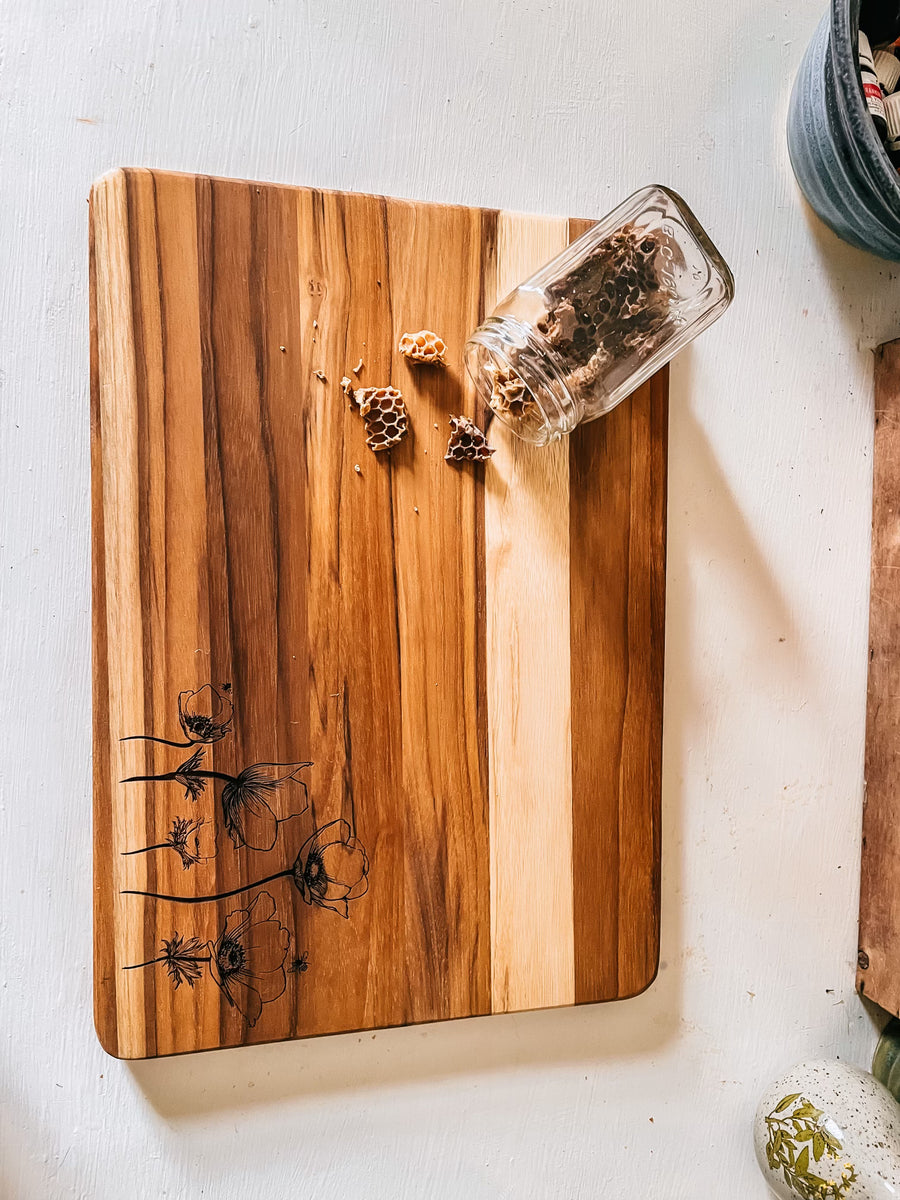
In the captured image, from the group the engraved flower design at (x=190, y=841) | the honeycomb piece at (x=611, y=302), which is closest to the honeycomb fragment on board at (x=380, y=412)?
the honeycomb piece at (x=611, y=302)

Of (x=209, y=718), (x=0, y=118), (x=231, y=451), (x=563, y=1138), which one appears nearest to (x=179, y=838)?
(x=209, y=718)

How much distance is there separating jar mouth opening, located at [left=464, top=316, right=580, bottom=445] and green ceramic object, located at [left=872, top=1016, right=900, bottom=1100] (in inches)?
26.6

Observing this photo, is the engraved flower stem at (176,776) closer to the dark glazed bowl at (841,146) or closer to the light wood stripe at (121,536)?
the light wood stripe at (121,536)

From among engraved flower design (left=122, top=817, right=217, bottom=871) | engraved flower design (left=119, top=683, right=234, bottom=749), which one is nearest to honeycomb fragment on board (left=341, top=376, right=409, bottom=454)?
engraved flower design (left=119, top=683, right=234, bottom=749)

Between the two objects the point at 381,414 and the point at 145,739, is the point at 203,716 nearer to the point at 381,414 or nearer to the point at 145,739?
the point at 145,739

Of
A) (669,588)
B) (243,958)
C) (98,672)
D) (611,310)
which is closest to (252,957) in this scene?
(243,958)

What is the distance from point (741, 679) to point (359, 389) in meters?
0.45

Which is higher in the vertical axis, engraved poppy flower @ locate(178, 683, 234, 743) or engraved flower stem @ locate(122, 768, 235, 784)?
engraved poppy flower @ locate(178, 683, 234, 743)

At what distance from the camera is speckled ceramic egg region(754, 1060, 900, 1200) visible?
0.66m

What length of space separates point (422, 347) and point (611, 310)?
0.15 m

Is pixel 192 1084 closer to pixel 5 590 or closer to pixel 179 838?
pixel 179 838

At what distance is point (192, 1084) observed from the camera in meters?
0.70

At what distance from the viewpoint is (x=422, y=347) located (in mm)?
651

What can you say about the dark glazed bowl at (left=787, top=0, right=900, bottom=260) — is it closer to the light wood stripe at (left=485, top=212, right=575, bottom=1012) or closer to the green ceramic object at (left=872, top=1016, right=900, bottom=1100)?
the light wood stripe at (left=485, top=212, right=575, bottom=1012)
